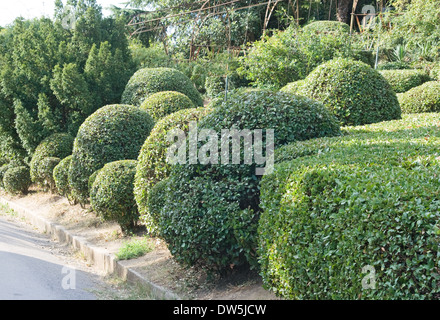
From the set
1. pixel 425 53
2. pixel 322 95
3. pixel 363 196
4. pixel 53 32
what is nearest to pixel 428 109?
pixel 322 95

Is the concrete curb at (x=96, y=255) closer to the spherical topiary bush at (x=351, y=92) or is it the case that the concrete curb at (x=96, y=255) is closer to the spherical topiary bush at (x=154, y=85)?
the spherical topiary bush at (x=154, y=85)

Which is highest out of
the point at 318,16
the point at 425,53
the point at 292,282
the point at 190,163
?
the point at 318,16

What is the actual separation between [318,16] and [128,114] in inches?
556

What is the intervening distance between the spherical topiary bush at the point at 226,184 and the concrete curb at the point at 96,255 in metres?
0.51

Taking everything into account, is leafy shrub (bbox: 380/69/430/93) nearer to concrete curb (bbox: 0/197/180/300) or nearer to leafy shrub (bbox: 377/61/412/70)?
leafy shrub (bbox: 377/61/412/70)

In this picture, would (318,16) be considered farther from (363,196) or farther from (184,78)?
(363,196)

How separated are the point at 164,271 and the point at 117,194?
6.37 feet

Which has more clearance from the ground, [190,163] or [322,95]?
[322,95]

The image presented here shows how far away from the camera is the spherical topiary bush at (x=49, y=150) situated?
11086 millimetres

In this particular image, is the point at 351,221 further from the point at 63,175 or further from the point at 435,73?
the point at 435,73

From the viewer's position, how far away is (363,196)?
3037 mm

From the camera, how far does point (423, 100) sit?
1120cm

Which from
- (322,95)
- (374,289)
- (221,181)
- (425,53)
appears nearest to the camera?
(374,289)

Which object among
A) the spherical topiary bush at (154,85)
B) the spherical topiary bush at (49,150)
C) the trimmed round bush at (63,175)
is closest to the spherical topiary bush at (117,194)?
the trimmed round bush at (63,175)
